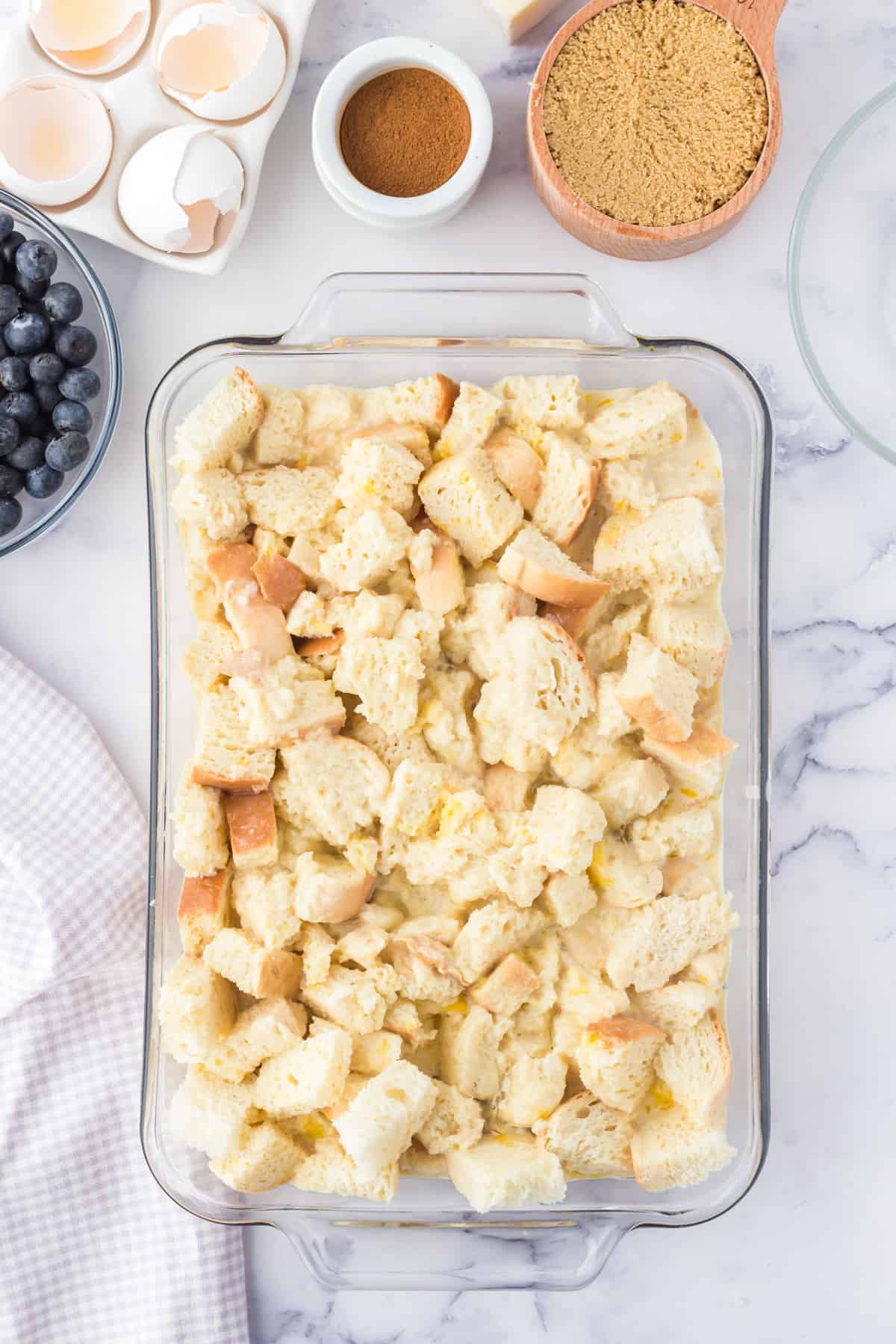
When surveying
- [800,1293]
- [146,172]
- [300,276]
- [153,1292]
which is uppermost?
[146,172]

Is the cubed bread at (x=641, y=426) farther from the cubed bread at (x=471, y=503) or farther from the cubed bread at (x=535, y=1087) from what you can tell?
the cubed bread at (x=535, y=1087)

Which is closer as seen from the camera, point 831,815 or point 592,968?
point 592,968

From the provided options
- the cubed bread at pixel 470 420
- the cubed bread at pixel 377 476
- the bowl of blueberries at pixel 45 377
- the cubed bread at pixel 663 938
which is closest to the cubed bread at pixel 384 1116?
the cubed bread at pixel 663 938

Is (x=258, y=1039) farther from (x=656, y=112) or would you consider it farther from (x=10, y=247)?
(x=656, y=112)

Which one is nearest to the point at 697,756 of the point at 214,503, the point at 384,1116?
the point at 384,1116

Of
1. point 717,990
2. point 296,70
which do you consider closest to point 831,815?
point 717,990

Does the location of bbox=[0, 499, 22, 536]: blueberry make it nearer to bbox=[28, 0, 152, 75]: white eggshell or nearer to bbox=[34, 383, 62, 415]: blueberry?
bbox=[34, 383, 62, 415]: blueberry

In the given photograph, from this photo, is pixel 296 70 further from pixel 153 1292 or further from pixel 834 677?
pixel 153 1292
